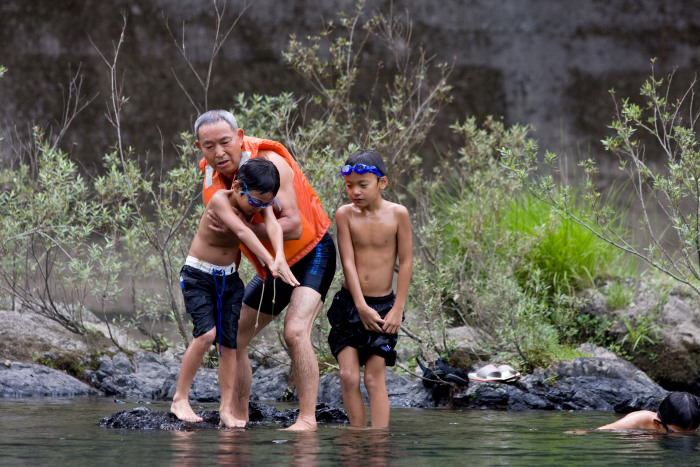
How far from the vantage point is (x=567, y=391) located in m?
6.86

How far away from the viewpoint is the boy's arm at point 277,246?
471cm

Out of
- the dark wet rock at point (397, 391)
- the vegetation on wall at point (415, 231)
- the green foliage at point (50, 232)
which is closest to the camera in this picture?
the dark wet rock at point (397, 391)

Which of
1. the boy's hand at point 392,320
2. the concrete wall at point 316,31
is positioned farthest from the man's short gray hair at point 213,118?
the concrete wall at point 316,31

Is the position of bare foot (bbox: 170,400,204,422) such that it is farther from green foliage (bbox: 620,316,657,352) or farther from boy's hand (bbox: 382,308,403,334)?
green foliage (bbox: 620,316,657,352)

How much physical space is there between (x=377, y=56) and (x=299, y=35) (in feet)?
2.99

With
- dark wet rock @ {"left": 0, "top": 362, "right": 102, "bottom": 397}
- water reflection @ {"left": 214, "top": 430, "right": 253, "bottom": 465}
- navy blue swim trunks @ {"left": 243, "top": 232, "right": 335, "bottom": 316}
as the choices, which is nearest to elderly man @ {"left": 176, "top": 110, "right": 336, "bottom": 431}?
navy blue swim trunks @ {"left": 243, "top": 232, "right": 335, "bottom": 316}

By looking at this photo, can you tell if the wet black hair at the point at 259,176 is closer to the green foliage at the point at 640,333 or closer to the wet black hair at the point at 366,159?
the wet black hair at the point at 366,159

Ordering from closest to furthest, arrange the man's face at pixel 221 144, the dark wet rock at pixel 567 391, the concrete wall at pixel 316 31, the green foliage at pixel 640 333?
the man's face at pixel 221 144, the dark wet rock at pixel 567 391, the green foliage at pixel 640 333, the concrete wall at pixel 316 31

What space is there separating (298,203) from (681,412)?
2419 mm

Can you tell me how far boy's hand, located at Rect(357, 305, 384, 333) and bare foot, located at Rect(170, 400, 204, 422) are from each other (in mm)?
1035

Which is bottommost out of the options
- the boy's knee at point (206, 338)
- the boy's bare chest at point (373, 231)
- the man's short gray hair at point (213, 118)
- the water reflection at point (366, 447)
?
the water reflection at point (366, 447)

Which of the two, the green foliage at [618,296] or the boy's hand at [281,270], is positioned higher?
the boy's hand at [281,270]

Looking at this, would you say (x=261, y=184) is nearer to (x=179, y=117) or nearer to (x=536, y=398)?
(x=536, y=398)

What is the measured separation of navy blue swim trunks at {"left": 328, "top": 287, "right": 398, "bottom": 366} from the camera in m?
5.26
